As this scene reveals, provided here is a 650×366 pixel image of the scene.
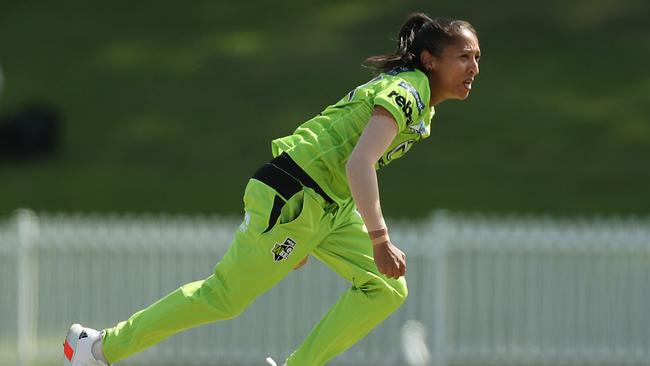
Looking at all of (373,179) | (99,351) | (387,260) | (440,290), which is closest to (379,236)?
(387,260)

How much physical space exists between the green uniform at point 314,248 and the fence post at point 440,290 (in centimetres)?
538

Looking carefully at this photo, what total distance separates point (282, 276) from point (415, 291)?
573 cm

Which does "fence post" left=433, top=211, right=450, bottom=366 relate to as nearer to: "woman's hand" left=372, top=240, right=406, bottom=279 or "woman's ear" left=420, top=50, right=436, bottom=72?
"woman's ear" left=420, top=50, right=436, bottom=72

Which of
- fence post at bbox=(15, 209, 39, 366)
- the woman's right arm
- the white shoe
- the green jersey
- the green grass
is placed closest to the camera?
the woman's right arm

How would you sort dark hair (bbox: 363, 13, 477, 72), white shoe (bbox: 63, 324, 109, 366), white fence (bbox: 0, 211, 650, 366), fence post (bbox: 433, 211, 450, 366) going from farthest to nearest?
white fence (bbox: 0, 211, 650, 366), fence post (bbox: 433, 211, 450, 366), white shoe (bbox: 63, 324, 109, 366), dark hair (bbox: 363, 13, 477, 72)

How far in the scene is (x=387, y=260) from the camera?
4246 millimetres

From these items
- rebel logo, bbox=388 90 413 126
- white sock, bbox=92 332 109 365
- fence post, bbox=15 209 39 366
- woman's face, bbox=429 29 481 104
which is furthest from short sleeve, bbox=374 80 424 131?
fence post, bbox=15 209 39 366

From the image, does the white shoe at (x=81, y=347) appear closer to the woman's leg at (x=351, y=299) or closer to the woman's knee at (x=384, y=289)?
the woman's leg at (x=351, y=299)

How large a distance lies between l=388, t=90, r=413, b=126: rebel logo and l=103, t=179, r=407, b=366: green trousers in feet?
1.61

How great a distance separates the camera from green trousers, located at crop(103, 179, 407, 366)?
4.47 meters

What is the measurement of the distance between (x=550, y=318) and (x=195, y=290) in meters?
6.28

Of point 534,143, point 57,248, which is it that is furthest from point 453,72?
point 534,143

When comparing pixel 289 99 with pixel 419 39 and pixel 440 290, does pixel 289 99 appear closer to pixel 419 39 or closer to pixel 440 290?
pixel 440 290

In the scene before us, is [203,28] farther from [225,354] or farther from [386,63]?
[386,63]
